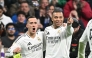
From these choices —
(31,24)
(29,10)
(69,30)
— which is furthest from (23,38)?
(29,10)

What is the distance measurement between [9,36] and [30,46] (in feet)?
9.49

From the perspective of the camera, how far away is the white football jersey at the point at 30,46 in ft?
30.7

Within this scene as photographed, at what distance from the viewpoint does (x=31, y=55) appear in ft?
30.7

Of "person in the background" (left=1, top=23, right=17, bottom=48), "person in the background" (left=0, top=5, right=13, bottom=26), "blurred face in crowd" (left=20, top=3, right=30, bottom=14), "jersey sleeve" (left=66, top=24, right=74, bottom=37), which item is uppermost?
"blurred face in crowd" (left=20, top=3, right=30, bottom=14)

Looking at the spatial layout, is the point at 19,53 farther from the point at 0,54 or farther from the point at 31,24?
the point at 0,54

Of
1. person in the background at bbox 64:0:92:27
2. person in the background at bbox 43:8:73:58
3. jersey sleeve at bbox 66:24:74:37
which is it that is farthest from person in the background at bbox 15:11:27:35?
jersey sleeve at bbox 66:24:74:37

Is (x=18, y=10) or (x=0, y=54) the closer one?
(x=0, y=54)

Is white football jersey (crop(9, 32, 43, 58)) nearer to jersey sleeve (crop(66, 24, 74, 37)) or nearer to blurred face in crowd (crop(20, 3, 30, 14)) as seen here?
jersey sleeve (crop(66, 24, 74, 37))

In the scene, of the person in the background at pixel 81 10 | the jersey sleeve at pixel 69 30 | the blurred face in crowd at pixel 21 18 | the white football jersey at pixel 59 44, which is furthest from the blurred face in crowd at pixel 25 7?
the jersey sleeve at pixel 69 30

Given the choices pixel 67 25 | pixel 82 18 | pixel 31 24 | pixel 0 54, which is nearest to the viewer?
pixel 67 25

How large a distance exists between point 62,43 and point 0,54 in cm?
240

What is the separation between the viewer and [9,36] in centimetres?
1220

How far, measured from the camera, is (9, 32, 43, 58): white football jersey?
935 centimetres

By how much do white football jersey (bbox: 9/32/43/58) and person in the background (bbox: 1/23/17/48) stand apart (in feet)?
8.47
